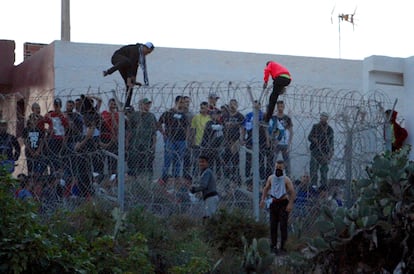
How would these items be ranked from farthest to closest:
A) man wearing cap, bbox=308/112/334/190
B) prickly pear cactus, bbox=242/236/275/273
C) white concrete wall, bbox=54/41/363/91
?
1. white concrete wall, bbox=54/41/363/91
2. man wearing cap, bbox=308/112/334/190
3. prickly pear cactus, bbox=242/236/275/273

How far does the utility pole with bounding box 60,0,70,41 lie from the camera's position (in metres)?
20.5

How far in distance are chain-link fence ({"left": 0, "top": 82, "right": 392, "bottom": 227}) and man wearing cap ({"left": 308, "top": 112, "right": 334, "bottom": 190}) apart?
6cm

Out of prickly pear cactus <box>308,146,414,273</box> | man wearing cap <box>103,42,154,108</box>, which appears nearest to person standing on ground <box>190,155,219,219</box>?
man wearing cap <box>103,42,154,108</box>

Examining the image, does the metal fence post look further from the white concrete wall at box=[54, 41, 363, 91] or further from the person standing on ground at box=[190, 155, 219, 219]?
the white concrete wall at box=[54, 41, 363, 91]

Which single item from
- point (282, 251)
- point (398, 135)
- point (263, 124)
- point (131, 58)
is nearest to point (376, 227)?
point (282, 251)

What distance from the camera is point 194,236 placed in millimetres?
8961

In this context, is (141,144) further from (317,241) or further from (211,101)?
(317,241)

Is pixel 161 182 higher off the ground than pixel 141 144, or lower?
lower

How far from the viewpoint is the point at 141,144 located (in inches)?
440

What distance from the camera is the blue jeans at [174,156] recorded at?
11.2 metres

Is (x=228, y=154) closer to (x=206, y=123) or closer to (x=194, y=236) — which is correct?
(x=206, y=123)

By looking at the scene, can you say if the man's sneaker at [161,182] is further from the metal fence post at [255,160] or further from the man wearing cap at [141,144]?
the metal fence post at [255,160]

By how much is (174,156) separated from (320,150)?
7.14 feet

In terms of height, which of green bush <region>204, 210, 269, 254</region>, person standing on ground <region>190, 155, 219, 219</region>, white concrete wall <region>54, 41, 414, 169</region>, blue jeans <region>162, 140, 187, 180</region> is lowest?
green bush <region>204, 210, 269, 254</region>
